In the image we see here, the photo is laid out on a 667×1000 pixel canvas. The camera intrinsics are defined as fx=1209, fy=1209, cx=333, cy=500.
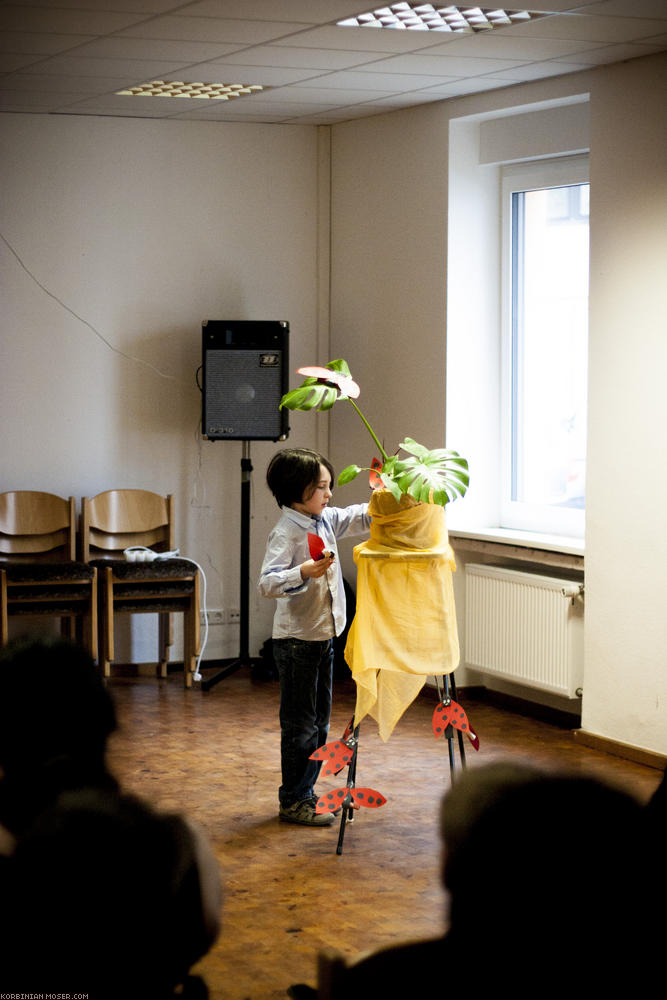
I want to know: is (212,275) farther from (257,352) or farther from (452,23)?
(452,23)

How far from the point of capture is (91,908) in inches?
42.7

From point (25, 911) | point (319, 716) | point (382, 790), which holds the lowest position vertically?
point (382, 790)

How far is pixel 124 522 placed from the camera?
6410 mm

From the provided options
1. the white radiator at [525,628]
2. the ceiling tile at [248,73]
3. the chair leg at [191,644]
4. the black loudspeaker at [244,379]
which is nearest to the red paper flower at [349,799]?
the white radiator at [525,628]

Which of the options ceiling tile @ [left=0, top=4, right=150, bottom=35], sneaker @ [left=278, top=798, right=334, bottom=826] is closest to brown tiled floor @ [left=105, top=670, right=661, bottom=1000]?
sneaker @ [left=278, top=798, right=334, bottom=826]

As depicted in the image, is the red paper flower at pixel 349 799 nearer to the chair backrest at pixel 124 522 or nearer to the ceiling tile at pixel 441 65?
the chair backrest at pixel 124 522

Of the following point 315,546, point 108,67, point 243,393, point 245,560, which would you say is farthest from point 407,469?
point 245,560

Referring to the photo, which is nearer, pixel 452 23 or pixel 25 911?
pixel 25 911

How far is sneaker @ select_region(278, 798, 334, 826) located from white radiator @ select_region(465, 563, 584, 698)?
1.58 meters

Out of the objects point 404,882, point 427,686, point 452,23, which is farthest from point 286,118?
point 404,882

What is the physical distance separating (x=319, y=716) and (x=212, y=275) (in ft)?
10.9

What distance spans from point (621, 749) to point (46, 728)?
399 cm

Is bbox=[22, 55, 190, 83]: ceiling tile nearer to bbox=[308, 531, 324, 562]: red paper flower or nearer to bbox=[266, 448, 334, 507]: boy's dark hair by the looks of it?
bbox=[266, 448, 334, 507]: boy's dark hair

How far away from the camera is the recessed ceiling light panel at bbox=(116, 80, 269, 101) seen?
5691mm
